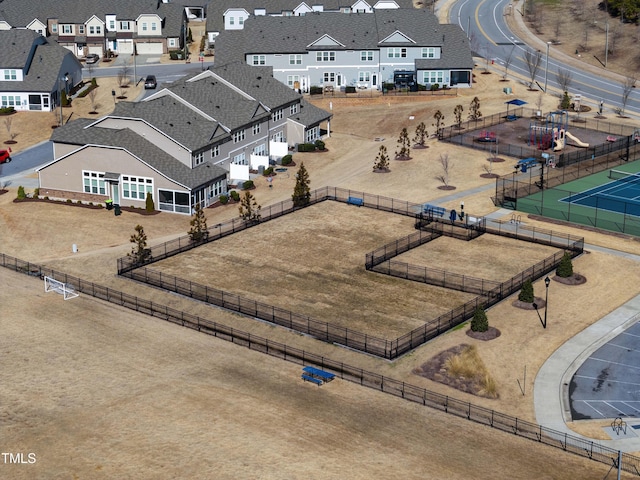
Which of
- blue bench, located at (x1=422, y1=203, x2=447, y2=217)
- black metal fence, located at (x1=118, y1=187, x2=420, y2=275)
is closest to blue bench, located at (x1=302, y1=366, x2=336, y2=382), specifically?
black metal fence, located at (x1=118, y1=187, x2=420, y2=275)

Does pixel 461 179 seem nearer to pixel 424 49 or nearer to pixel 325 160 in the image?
pixel 325 160

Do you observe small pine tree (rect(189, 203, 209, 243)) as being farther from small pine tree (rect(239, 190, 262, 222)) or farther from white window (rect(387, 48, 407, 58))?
white window (rect(387, 48, 407, 58))

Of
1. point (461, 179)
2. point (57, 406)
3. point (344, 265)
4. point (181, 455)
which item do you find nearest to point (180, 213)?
point (344, 265)

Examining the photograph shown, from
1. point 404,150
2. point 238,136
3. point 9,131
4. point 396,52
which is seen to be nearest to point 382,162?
point 404,150

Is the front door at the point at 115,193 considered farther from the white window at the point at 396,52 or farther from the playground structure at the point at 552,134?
the white window at the point at 396,52

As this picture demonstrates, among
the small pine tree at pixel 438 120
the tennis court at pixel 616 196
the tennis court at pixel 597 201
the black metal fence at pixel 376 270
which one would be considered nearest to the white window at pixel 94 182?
the black metal fence at pixel 376 270
